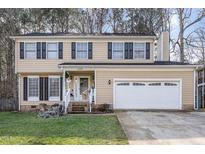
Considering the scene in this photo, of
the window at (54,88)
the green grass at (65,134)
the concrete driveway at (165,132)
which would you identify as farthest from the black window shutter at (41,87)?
the concrete driveway at (165,132)

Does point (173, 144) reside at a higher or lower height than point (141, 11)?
lower

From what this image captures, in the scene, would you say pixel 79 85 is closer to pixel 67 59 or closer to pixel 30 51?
pixel 67 59

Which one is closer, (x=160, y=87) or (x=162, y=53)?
(x=160, y=87)

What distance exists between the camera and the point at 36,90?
23641mm

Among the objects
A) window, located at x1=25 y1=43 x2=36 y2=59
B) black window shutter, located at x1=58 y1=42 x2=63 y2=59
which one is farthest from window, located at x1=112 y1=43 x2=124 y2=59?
window, located at x1=25 y1=43 x2=36 y2=59

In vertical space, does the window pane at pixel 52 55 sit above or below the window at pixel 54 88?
above

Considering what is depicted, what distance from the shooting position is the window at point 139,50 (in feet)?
78.2

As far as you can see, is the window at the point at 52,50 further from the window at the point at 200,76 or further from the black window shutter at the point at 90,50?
the window at the point at 200,76

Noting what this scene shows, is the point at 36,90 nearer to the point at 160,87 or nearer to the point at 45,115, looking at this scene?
the point at 45,115

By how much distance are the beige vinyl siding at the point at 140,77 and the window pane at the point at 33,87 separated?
4140mm

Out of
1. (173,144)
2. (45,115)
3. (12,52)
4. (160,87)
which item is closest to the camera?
(173,144)

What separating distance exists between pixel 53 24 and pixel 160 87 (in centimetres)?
1389

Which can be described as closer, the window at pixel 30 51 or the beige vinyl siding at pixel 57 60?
the beige vinyl siding at pixel 57 60
